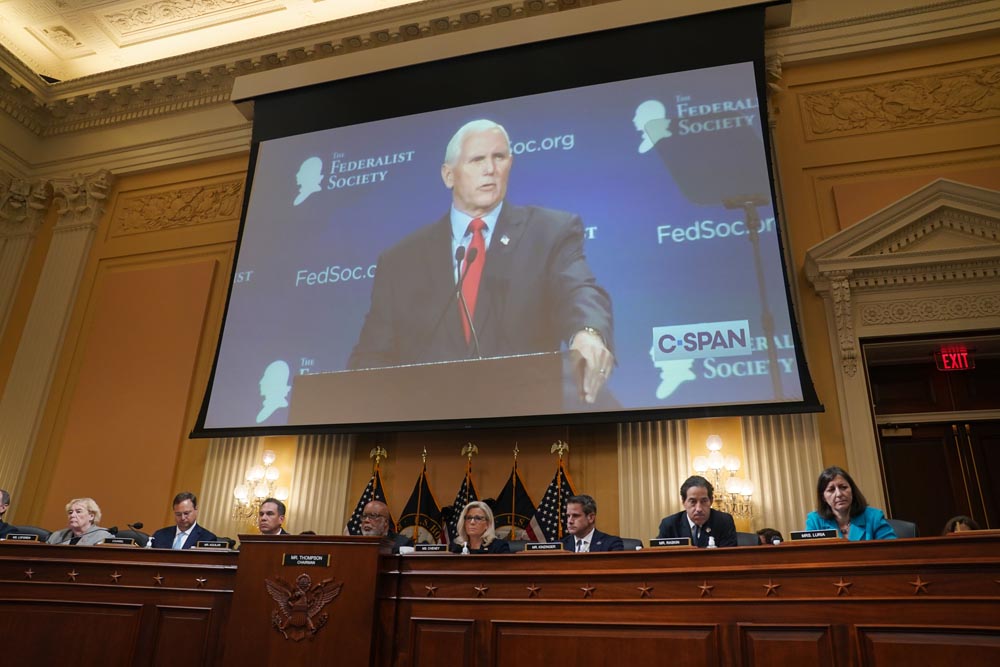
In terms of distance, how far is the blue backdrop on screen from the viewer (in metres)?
4.95

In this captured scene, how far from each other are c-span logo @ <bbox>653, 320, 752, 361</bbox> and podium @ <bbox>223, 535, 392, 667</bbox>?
2521 mm

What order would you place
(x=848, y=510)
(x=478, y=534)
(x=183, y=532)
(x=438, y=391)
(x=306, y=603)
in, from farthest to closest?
1. (x=438, y=391)
2. (x=183, y=532)
3. (x=478, y=534)
4. (x=848, y=510)
5. (x=306, y=603)

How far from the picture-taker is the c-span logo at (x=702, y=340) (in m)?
4.85

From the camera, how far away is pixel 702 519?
148 inches

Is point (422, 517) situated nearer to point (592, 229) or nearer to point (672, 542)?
point (592, 229)

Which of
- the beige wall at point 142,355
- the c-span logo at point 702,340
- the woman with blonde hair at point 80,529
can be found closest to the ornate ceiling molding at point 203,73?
the beige wall at point 142,355

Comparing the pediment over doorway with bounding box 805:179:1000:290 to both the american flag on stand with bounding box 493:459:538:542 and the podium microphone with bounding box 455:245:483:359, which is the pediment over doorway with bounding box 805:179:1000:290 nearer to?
the podium microphone with bounding box 455:245:483:359

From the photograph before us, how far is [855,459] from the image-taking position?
4.93 meters

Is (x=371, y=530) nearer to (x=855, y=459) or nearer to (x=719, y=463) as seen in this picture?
(x=719, y=463)

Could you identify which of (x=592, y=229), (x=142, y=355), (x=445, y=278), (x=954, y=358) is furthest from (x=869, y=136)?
(x=142, y=355)

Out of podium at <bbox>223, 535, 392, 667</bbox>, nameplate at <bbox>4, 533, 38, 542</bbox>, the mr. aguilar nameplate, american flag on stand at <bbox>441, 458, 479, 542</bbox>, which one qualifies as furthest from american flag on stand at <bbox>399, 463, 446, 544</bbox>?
nameplate at <bbox>4, 533, 38, 542</bbox>

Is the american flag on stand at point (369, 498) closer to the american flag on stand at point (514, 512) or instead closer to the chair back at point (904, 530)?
the american flag on stand at point (514, 512)

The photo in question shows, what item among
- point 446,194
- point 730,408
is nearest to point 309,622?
point 730,408

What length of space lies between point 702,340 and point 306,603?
9.95 ft
